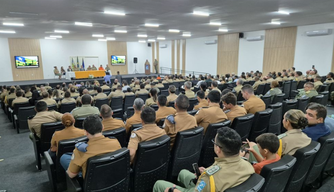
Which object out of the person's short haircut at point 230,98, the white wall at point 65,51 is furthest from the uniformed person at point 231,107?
the white wall at point 65,51

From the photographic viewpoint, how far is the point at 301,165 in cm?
197

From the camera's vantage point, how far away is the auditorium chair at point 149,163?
2141mm

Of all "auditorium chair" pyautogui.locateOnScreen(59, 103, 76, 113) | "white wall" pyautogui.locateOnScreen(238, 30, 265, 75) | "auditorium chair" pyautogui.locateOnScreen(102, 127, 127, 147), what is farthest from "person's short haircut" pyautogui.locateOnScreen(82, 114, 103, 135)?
"white wall" pyautogui.locateOnScreen(238, 30, 265, 75)

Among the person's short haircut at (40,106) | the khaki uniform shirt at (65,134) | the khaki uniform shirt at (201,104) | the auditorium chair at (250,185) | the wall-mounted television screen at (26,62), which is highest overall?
the wall-mounted television screen at (26,62)

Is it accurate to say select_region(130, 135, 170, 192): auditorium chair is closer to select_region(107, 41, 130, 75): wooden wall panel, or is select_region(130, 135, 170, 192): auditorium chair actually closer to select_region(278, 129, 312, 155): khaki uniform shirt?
select_region(278, 129, 312, 155): khaki uniform shirt

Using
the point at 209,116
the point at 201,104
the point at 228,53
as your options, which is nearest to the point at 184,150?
the point at 209,116

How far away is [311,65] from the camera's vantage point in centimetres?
1137

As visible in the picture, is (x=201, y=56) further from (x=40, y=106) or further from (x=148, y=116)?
(x=148, y=116)

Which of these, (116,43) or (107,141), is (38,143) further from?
(116,43)

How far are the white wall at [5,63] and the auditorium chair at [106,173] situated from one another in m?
19.3

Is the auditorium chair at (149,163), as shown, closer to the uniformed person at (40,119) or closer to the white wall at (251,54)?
the uniformed person at (40,119)

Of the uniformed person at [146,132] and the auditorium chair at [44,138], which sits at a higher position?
the uniformed person at [146,132]

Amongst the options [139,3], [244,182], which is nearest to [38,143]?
[244,182]

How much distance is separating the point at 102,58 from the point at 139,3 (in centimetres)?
1622
